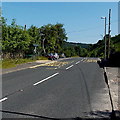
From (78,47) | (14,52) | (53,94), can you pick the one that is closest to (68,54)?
(78,47)

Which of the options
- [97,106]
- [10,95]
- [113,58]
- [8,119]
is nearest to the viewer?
[8,119]

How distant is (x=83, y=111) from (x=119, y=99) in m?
2.01

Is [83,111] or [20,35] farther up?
[20,35]

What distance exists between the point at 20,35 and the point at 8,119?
34.3m

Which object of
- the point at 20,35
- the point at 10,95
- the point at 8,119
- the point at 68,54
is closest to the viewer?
the point at 8,119

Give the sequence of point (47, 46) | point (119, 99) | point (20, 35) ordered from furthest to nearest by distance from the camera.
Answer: point (47, 46) → point (20, 35) → point (119, 99)

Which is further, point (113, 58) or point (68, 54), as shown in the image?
point (68, 54)

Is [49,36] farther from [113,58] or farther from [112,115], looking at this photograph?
[112,115]

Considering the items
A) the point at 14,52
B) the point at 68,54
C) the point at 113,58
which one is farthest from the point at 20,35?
the point at 68,54

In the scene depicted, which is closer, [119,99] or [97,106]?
[97,106]

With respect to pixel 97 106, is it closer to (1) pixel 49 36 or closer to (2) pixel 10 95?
(2) pixel 10 95

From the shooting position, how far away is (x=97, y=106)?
7.79 m

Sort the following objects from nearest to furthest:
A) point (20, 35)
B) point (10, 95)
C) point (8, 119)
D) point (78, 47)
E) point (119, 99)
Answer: point (8, 119) < point (119, 99) < point (10, 95) < point (20, 35) < point (78, 47)

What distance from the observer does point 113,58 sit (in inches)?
1204
